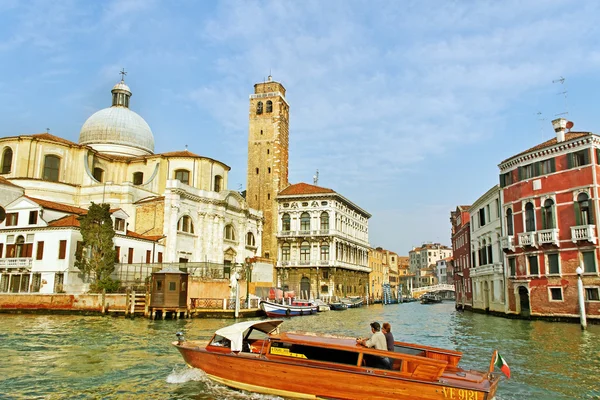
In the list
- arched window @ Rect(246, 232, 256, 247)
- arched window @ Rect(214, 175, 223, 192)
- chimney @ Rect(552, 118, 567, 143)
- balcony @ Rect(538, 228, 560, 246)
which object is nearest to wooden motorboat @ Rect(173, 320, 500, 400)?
balcony @ Rect(538, 228, 560, 246)

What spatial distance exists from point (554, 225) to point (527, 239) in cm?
165

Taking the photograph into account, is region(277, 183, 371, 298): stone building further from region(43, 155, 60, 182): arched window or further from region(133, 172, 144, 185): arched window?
region(43, 155, 60, 182): arched window

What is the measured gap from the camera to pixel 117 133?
156 feet

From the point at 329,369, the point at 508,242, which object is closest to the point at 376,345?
the point at 329,369

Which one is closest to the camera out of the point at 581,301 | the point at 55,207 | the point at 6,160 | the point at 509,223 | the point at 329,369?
the point at 329,369

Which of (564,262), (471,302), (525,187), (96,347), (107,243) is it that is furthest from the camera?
(471,302)

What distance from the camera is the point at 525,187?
27234 mm

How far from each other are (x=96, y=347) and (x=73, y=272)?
16754mm

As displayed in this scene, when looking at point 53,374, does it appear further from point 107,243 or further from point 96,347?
point 107,243

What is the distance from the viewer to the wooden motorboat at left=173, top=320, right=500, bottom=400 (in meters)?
8.80

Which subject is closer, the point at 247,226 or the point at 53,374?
the point at 53,374

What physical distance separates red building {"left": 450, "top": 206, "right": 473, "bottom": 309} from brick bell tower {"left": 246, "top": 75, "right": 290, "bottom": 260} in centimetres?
1913

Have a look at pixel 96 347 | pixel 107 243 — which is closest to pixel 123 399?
pixel 96 347

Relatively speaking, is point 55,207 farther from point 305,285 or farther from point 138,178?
point 305,285
